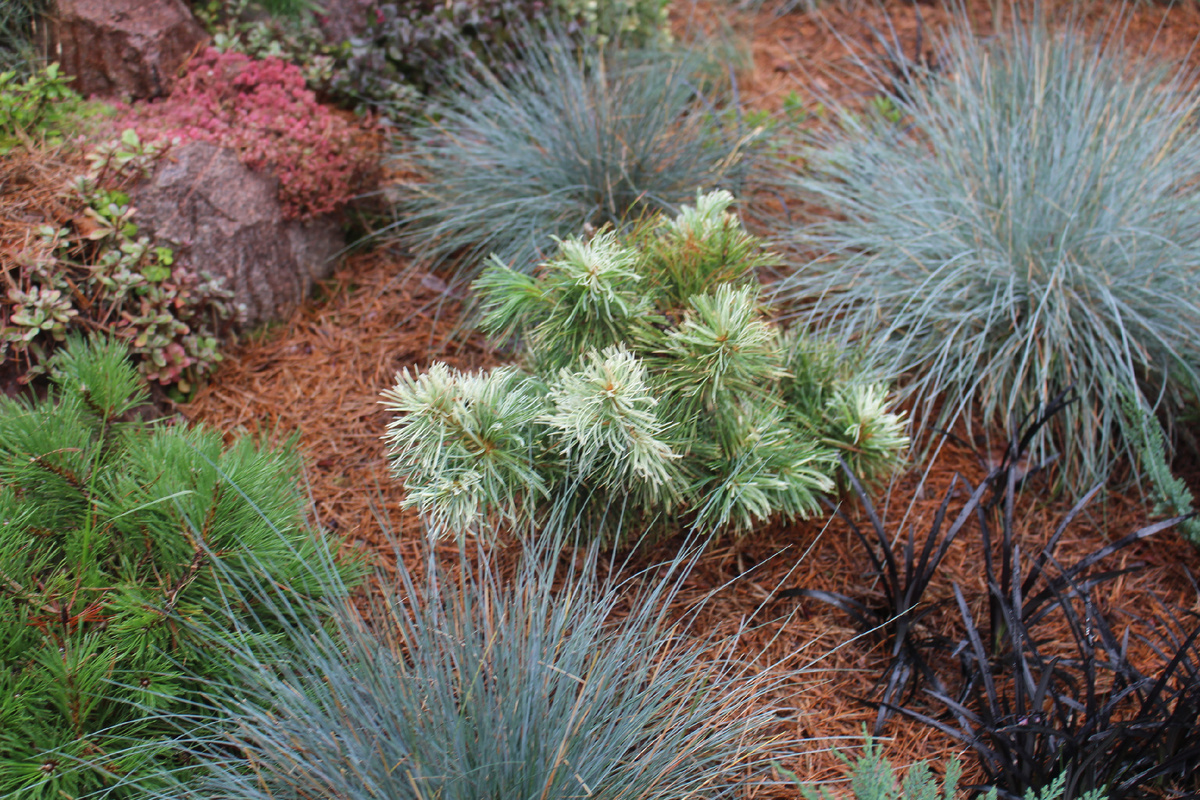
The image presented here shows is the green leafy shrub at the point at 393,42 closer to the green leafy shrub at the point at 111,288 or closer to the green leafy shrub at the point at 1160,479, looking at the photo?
the green leafy shrub at the point at 111,288

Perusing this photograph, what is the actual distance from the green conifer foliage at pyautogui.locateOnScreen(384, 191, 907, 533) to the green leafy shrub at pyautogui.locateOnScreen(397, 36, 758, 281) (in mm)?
867

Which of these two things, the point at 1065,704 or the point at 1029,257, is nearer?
the point at 1065,704

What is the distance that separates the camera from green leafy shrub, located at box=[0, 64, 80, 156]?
2451mm

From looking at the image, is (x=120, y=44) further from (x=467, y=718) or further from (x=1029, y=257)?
(x=1029, y=257)

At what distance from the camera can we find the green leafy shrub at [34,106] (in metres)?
2.45

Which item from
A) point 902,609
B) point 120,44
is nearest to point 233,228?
point 120,44

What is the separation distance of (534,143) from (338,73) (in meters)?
0.89

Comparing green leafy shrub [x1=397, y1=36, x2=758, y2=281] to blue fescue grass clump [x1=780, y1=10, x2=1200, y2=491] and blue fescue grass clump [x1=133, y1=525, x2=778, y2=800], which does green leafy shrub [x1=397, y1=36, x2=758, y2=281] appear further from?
blue fescue grass clump [x1=133, y1=525, x2=778, y2=800]

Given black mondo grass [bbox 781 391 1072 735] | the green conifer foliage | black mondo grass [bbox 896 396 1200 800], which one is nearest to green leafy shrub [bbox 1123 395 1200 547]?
black mondo grass [bbox 896 396 1200 800]

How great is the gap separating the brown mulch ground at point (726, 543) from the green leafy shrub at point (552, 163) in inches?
10.6

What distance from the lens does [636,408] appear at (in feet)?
5.49

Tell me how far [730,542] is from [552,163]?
1579 millimetres

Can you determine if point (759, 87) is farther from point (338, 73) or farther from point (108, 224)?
point (108, 224)

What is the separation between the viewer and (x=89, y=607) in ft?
4.83
